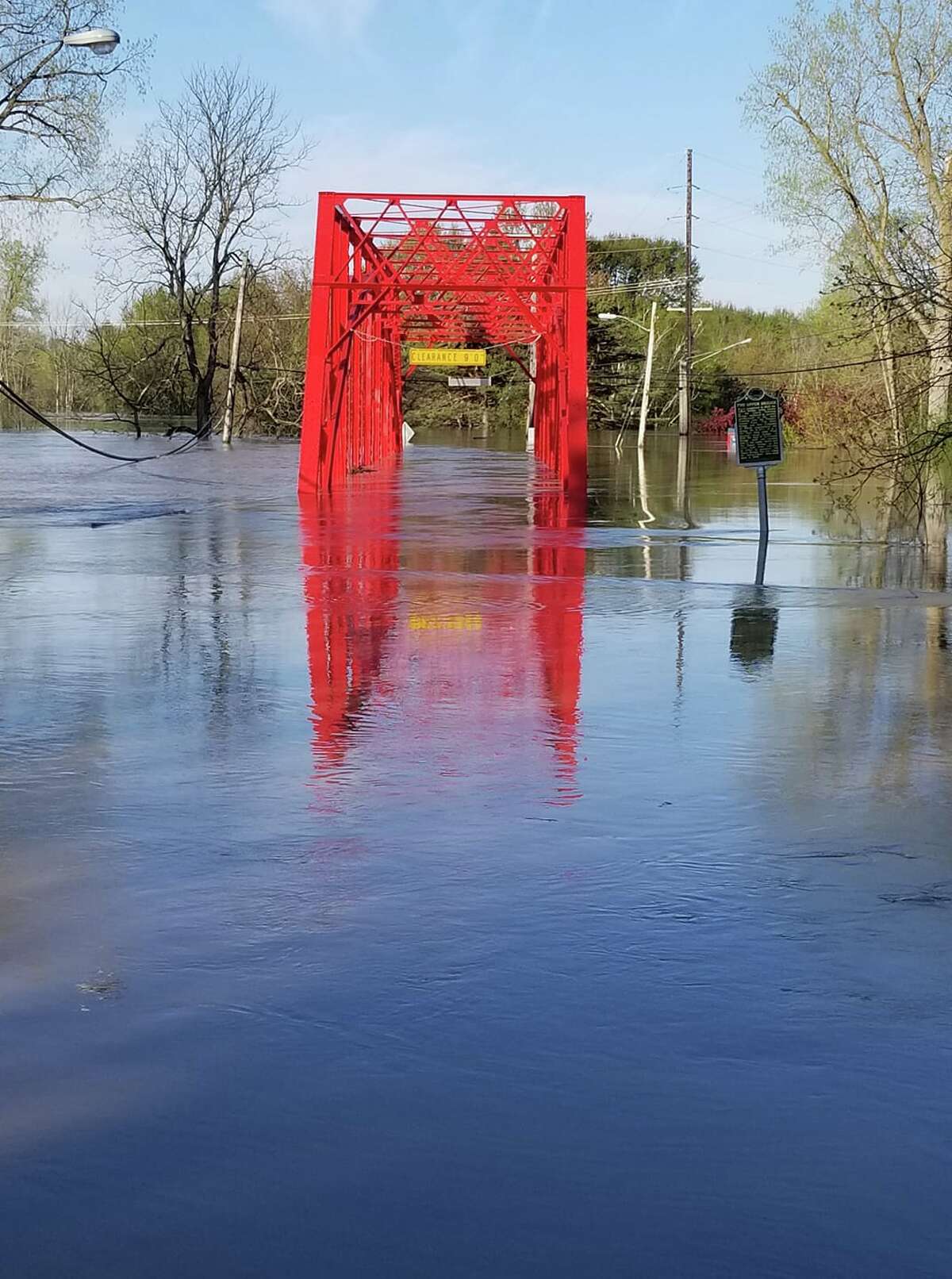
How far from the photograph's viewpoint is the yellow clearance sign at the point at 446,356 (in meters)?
46.1

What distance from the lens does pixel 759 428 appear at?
17078 millimetres

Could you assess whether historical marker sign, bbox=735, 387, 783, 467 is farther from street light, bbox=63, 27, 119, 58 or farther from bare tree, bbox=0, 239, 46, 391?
bare tree, bbox=0, 239, 46, 391

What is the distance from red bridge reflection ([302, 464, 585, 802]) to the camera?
8461mm

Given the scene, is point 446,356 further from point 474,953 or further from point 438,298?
point 474,953

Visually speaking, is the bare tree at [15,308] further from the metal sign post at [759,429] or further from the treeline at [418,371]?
the metal sign post at [759,429]

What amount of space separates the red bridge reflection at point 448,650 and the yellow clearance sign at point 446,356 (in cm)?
2394

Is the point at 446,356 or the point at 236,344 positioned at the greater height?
the point at 236,344

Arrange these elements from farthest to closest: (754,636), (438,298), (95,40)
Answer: (438,298)
(95,40)
(754,636)

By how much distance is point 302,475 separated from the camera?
31516mm

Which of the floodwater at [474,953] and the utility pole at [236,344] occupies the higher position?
the utility pole at [236,344]

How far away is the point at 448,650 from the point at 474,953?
663 centimetres

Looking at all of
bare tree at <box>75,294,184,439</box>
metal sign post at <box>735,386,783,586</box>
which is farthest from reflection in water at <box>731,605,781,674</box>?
bare tree at <box>75,294,184,439</box>

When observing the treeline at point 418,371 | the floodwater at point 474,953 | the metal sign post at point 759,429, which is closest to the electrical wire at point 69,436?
the metal sign post at point 759,429

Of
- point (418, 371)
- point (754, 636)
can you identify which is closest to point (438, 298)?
point (754, 636)
